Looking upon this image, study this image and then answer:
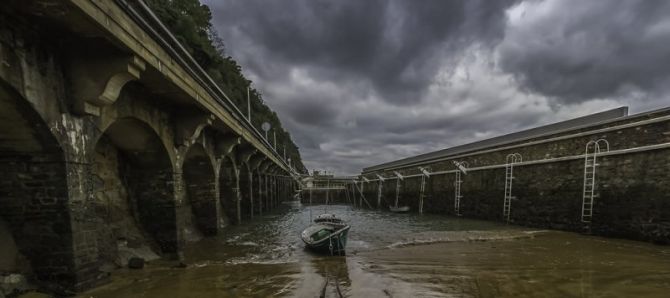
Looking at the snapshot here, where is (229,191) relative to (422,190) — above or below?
above

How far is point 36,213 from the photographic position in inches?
249

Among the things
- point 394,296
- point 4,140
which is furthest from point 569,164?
point 4,140

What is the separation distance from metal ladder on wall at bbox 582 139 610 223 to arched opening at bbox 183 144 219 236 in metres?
17.3

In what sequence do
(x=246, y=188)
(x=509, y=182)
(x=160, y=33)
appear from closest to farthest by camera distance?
(x=160, y=33), (x=509, y=182), (x=246, y=188)

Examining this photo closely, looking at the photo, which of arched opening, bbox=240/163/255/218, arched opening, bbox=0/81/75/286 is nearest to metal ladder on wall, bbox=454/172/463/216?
arched opening, bbox=240/163/255/218

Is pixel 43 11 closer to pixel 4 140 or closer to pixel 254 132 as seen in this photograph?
pixel 4 140

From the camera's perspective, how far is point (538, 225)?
665 inches

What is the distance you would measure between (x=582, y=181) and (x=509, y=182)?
480 cm

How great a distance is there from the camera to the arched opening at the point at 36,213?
622cm

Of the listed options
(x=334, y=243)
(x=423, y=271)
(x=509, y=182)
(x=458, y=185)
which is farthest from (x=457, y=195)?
A: (x=423, y=271)

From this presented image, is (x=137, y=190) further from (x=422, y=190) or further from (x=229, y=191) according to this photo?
(x=422, y=190)

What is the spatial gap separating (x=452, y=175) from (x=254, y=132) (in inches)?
631

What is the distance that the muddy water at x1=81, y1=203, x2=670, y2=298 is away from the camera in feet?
23.7

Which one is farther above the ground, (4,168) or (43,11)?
(43,11)
